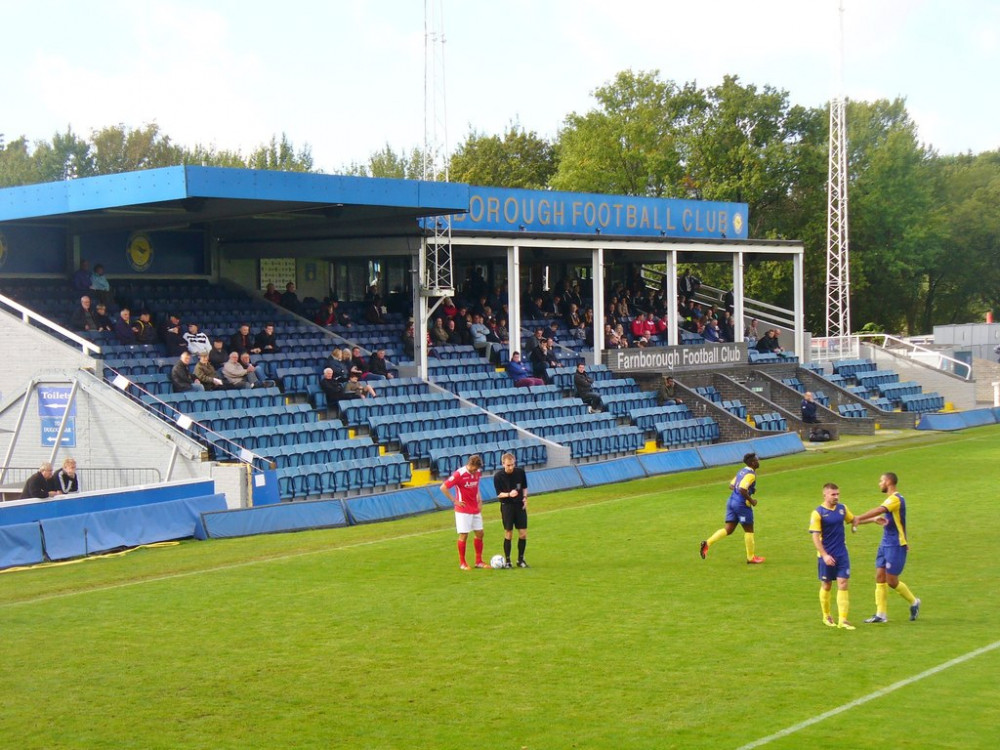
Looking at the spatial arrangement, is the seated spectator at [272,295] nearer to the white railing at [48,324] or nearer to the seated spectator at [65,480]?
the white railing at [48,324]

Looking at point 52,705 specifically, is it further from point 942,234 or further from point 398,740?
point 942,234

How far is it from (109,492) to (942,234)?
65.6 m

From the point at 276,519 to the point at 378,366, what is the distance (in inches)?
414

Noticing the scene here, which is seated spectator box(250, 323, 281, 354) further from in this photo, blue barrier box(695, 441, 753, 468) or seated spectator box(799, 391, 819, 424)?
seated spectator box(799, 391, 819, 424)

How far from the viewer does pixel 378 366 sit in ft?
111

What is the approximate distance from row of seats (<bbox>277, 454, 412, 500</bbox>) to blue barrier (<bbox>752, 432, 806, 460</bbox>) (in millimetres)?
11035

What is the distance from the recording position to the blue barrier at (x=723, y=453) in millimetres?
33469

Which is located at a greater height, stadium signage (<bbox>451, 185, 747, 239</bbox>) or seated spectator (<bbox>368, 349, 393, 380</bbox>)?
stadium signage (<bbox>451, 185, 747, 239</bbox>)

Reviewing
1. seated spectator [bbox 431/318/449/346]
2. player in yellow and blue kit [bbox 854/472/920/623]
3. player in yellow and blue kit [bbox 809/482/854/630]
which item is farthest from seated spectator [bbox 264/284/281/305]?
player in yellow and blue kit [bbox 854/472/920/623]

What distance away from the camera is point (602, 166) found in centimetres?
7619

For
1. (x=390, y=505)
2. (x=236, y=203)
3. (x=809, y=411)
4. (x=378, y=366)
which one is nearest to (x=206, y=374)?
(x=236, y=203)

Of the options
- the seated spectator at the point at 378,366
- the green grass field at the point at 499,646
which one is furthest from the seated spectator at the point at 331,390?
the green grass field at the point at 499,646

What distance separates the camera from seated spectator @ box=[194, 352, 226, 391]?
28.8m

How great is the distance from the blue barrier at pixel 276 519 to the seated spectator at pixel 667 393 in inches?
691
